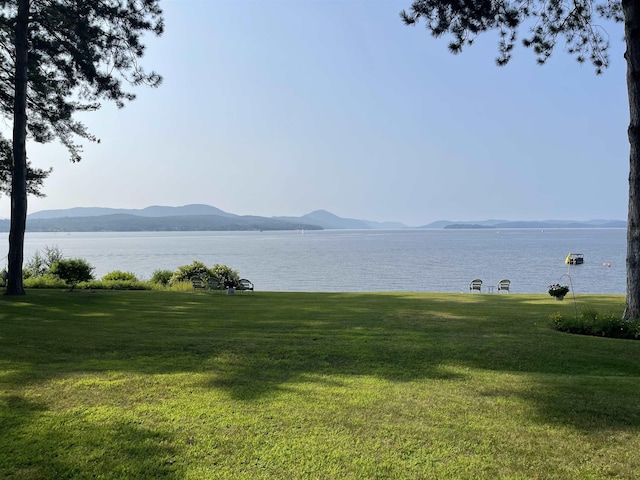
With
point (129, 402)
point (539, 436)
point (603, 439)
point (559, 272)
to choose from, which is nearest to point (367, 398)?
point (539, 436)

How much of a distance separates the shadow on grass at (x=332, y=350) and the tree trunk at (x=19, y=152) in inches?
141

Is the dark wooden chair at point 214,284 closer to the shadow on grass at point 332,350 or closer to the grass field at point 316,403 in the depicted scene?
the shadow on grass at point 332,350

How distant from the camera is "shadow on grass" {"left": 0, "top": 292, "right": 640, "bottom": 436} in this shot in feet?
20.6

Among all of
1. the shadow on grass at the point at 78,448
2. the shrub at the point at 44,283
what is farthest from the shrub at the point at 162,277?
the shadow on grass at the point at 78,448

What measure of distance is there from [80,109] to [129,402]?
17.4 m

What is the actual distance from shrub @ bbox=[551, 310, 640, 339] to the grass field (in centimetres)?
63

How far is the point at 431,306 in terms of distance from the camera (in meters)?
15.9

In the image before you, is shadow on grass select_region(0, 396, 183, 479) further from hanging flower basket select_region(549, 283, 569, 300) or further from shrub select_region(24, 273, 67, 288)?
shrub select_region(24, 273, 67, 288)

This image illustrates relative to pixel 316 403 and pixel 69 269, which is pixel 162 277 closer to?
pixel 69 269

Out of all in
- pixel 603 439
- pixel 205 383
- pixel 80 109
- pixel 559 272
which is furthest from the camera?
pixel 559 272

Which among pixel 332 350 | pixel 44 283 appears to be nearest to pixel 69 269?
pixel 44 283

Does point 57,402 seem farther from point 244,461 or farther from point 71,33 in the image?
point 71,33

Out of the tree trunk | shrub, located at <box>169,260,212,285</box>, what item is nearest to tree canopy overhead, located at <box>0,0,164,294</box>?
the tree trunk

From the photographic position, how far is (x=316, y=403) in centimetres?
554
